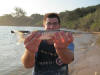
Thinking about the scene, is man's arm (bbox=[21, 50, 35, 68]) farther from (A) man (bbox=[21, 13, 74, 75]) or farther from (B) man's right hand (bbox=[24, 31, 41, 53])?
(B) man's right hand (bbox=[24, 31, 41, 53])

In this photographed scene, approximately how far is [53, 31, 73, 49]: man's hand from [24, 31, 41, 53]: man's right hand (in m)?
0.35

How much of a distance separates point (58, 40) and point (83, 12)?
88.4 meters

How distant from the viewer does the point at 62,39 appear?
2.69 metres

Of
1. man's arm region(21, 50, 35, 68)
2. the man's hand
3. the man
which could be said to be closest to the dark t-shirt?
the man

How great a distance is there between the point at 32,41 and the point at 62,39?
21.9 inches

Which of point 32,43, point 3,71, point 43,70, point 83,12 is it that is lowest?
point 3,71

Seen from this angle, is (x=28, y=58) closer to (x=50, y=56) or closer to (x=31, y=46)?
(x=31, y=46)

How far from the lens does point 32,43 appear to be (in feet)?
8.69

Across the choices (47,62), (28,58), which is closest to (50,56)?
(47,62)

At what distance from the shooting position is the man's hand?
105 inches

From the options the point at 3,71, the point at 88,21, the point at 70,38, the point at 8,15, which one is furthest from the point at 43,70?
the point at 8,15

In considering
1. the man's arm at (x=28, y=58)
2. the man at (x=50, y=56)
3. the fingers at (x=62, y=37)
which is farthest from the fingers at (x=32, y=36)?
the fingers at (x=62, y=37)

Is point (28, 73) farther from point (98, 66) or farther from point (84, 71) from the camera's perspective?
point (98, 66)

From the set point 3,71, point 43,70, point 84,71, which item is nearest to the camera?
point 43,70
